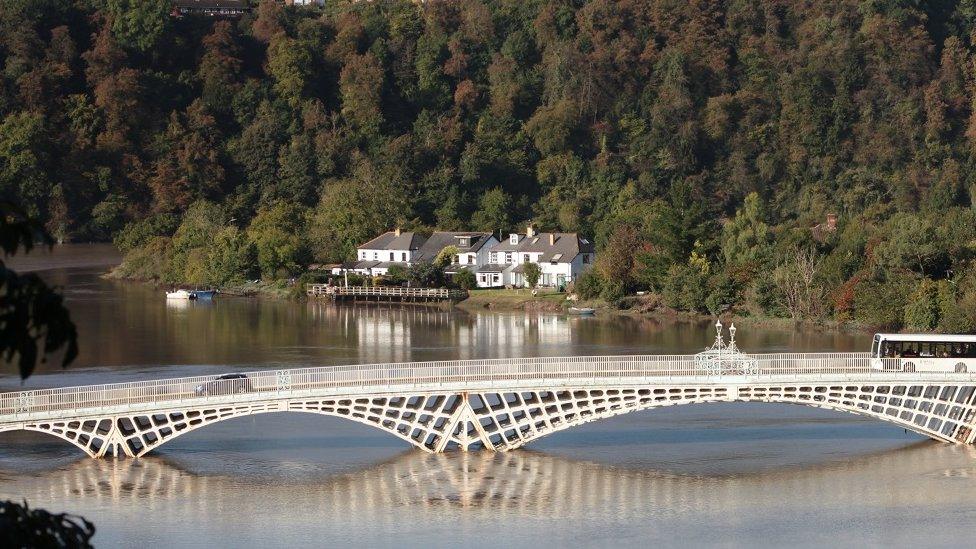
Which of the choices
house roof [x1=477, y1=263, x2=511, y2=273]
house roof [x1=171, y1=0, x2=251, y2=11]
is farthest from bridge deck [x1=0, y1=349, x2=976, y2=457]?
house roof [x1=171, y1=0, x2=251, y2=11]

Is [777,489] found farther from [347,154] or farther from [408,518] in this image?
[347,154]

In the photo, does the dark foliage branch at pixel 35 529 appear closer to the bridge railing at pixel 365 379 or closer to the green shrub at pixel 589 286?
the bridge railing at pixel 365 379

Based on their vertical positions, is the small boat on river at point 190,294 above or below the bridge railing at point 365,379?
above

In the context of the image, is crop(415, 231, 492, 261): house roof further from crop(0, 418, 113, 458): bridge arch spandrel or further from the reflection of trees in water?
crop(0, 418, 113, 458): bridge arch spandrel

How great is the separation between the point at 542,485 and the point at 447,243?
169 feet

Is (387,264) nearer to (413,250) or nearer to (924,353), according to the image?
(413,250)

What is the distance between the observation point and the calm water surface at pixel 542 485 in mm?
31609

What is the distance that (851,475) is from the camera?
36.2 meters

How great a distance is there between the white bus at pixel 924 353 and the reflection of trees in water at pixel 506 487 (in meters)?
1.97

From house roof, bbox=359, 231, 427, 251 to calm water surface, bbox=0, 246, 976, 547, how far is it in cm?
3813

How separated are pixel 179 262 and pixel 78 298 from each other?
10.8 m

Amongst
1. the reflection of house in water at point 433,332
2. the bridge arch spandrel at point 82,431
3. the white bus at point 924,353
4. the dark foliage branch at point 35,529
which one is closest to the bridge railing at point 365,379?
the white bus at point 924,353

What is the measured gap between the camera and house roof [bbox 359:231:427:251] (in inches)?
3398

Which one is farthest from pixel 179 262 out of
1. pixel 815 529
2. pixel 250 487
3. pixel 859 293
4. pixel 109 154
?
pixel 815 529
